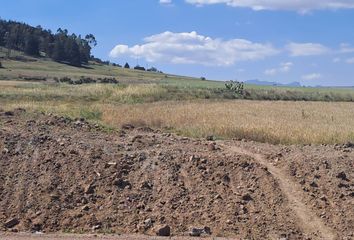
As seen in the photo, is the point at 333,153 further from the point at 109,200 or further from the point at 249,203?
the point at 109,200

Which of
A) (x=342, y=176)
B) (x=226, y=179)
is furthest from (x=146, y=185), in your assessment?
(x=342, y=176)

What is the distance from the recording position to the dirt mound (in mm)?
10602

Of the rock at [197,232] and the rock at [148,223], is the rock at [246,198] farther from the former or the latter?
the rock at [148,223]

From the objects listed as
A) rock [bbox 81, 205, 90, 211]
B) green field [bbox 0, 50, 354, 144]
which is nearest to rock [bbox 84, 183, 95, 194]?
rock [bbox 81, 205, 90, 211]

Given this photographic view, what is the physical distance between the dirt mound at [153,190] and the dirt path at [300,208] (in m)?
0.07

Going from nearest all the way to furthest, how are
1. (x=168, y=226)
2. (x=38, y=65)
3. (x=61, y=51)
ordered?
(x=168, y=226) → (x=38, y=65) → (x=61, y=51)

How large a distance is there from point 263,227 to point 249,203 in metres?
0.91

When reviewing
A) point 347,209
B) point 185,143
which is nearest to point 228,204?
point 347,209

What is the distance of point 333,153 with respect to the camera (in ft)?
47.7

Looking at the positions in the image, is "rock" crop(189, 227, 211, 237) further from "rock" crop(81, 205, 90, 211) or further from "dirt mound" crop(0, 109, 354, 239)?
"rock" crop(81, 205, 90, 211)

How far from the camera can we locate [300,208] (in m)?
11.2

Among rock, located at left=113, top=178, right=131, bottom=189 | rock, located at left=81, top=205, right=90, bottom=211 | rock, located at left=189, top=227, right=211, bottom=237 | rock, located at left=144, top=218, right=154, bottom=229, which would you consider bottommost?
rock, located at left=81, top=205, right=90, bottom=211

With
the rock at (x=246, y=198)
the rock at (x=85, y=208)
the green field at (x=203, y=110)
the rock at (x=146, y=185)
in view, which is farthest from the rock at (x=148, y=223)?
the green field at (x=203, y=110)

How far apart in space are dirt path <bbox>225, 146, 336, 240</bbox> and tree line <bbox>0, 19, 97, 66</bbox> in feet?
381
